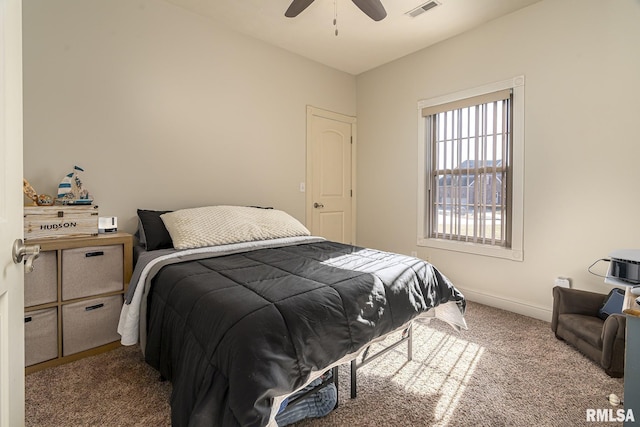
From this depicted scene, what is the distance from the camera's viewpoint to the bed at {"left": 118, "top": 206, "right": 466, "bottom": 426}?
1128 mm

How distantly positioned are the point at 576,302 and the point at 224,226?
9.13 feet

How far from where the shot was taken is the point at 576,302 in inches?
92.4

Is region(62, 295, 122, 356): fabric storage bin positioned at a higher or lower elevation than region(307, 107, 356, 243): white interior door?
lower

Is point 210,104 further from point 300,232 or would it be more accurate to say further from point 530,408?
point 530,408

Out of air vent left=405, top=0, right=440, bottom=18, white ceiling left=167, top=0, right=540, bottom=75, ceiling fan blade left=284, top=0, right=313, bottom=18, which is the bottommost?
ceiling fan blade left=284, top=0, right=313, bottom=18

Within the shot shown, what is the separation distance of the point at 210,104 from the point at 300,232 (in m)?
1.58

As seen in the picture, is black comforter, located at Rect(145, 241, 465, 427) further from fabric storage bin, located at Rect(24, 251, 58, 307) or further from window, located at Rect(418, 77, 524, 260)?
window, located at Rect(418, 77, 524, 260)

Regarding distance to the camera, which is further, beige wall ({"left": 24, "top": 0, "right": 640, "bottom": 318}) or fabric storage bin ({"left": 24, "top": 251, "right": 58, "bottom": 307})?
beige wall ({"left": 24, "top": 0, "right": 640, "bottom": 318})

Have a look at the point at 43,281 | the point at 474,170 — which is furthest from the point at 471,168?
the point at 43,281

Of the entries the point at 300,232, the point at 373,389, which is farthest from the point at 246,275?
the point at 300,232

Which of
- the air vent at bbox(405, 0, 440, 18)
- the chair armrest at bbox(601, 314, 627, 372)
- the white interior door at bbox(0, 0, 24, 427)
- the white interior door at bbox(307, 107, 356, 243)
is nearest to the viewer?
the white interior door at bbox(0, 0, 24, 427)

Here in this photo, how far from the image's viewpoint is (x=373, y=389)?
1810mm

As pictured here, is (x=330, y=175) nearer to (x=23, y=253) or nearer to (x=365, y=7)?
(x=365, y=7)

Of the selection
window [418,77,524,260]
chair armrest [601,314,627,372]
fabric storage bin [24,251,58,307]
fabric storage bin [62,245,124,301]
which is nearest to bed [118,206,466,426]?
fabric storage bin [62,245,124,301]
